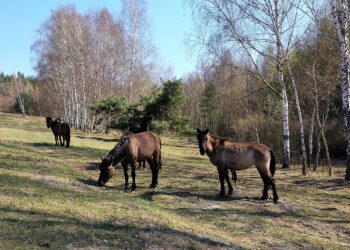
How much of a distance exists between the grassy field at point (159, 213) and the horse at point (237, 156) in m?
0.66

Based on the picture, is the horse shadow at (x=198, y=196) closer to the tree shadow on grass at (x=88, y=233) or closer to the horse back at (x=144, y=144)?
the horse back at (x=144, y=144)

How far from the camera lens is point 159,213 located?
8.54m

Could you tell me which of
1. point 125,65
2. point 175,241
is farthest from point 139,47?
point 175,241

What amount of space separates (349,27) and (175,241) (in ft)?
42.3

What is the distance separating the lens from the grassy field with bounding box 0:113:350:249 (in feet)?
21.5

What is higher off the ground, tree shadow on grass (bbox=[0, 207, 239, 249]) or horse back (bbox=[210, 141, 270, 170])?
horse back (bbox=[210, 141, 270, 170])

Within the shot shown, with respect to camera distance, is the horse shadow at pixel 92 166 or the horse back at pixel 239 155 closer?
the horse back at pixel 239 155

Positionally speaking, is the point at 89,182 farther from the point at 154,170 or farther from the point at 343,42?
the point at 343,42

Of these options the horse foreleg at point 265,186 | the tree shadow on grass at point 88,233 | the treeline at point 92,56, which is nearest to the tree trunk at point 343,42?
the horse foreleg at point 265,186

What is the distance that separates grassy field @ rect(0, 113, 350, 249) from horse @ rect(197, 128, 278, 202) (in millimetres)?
656

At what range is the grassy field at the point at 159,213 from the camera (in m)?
6.55

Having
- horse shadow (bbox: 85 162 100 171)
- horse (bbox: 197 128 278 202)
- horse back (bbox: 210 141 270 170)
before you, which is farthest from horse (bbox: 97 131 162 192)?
horse shadow (bbox: 85 162 100 171)

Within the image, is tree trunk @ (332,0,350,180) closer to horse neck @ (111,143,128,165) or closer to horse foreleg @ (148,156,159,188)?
horse foreleg @ (148,156,159,188)

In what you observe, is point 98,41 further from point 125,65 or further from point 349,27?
point 349,27
